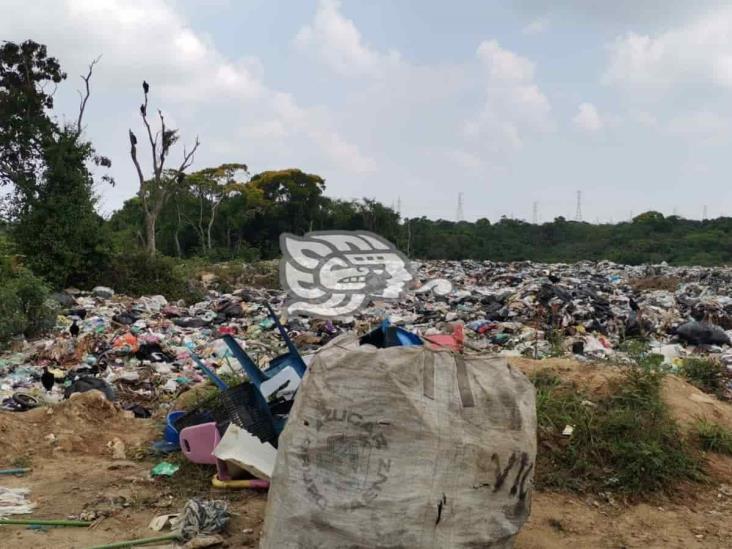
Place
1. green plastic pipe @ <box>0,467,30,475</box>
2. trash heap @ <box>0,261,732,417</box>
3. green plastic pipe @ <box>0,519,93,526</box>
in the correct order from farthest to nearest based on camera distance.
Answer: trash heap @ <box>0,261,732,417</box> < green plastic pipe @ <box>0,467,30,475</box> < green plastic pipe @ <box>0,519,93,526</box>

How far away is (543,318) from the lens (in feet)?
26.5

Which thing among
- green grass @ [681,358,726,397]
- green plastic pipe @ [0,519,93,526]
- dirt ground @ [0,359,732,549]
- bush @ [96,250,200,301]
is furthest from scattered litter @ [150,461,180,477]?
bush @ [96,250,200,301]

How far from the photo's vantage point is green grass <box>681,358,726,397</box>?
15.2ft

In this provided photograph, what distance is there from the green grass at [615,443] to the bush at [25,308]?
6.01 metres

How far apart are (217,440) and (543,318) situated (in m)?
5.89

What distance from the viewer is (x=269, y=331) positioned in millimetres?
8109

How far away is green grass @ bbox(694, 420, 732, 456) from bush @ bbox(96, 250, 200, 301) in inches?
393

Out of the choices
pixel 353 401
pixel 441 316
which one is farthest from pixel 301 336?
pixel 353 401

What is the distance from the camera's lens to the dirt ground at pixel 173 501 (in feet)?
8.24

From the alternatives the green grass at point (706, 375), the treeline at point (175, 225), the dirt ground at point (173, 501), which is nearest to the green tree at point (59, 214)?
the treeline at point (175, 225)

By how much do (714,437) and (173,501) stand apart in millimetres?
2836

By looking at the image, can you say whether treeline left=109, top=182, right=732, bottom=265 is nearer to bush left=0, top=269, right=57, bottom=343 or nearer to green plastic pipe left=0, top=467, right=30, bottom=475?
bush left=0, top=269, right=57, bottom=343

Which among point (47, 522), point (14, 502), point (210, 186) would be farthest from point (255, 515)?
point (210, 186)

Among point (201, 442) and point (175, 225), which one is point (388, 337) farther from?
point (175, 225)
